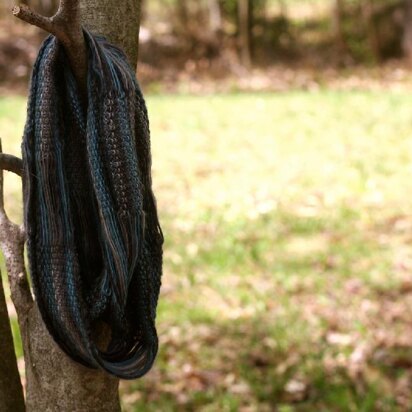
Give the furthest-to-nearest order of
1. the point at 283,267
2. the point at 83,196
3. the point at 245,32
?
the point at 245,32 < the point at 283,267 < the point at 83,196

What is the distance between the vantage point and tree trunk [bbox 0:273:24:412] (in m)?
2.10

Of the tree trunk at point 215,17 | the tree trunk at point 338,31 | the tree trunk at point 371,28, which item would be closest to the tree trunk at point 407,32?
the tree trunk at point 371,28

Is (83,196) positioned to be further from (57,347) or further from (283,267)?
(283,267)

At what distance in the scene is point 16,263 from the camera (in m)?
2.01

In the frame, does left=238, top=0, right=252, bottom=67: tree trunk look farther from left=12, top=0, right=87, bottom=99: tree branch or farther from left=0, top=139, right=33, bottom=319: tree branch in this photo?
left=12, top=0, right=87, bottom=99: tree branch

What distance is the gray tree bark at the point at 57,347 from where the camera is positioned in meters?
1.89

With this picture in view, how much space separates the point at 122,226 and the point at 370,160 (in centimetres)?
629

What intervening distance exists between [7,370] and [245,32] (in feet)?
46.6

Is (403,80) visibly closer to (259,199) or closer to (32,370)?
(259,199)

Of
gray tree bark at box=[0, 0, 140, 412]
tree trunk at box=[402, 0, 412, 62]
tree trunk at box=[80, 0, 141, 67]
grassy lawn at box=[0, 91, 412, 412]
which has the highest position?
tree trunk at box=[402, 0, 412, 62]

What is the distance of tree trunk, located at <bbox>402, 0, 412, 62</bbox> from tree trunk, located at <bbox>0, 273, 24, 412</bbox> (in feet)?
47.5

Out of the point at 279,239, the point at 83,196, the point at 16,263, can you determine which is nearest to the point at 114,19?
the point at 83,196

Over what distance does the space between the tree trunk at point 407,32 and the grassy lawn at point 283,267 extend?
6.36 metres

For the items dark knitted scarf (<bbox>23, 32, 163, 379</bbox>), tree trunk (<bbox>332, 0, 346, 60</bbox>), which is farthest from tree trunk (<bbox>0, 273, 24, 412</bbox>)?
tree trunk (<bbox>332, 0, 346, 60</bbox>)
